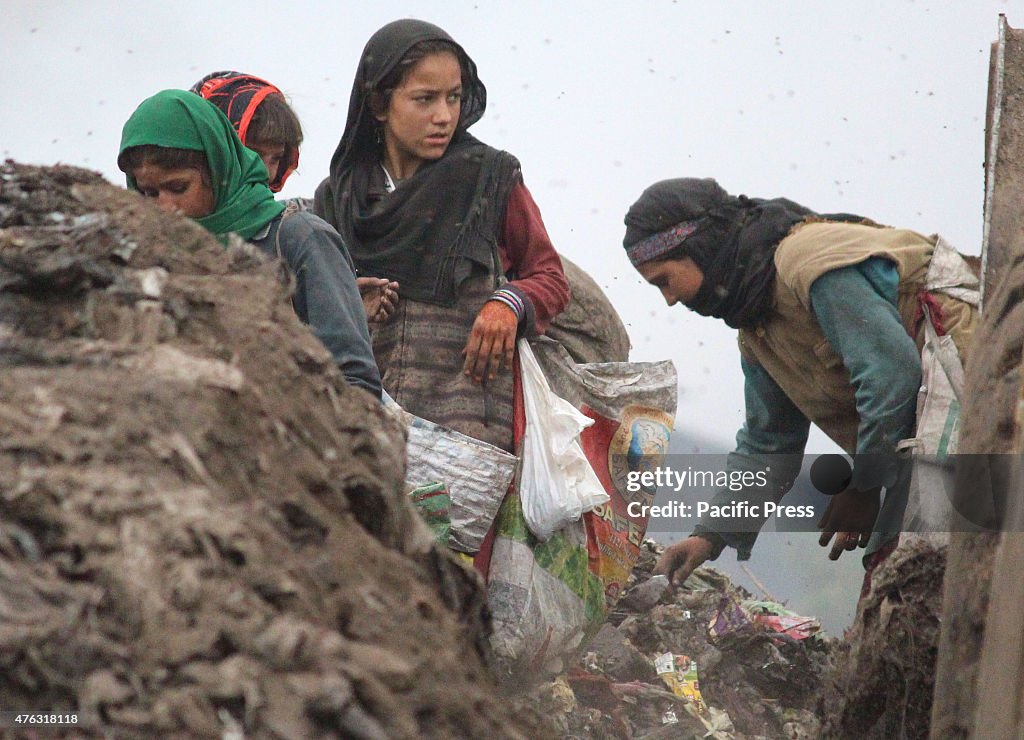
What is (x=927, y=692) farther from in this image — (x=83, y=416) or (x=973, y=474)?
(x=83, y=416)

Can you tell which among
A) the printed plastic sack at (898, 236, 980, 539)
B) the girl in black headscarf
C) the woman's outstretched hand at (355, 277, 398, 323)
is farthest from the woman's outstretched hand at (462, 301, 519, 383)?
the printed plastic sack at (898, 236, 980, 539)

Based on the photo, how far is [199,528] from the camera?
1204 mm

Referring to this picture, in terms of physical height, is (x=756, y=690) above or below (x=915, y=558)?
below

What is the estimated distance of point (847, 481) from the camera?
3527mm

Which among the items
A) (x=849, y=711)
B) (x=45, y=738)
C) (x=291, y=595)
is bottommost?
(x=849, y=711)

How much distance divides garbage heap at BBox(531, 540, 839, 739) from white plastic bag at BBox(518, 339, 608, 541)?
0.88 m

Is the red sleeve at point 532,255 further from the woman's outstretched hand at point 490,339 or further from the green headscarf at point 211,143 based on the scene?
Answer: the green headscarf at point 211,143

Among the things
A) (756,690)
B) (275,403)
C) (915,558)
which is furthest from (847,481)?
(275,403)

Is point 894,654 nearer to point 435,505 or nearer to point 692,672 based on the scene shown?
point 435,505

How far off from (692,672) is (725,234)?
6.20 ft

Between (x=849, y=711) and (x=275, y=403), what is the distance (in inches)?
70.9

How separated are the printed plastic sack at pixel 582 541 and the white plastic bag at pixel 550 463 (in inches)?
2.3

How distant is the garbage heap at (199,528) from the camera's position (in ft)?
3.73
